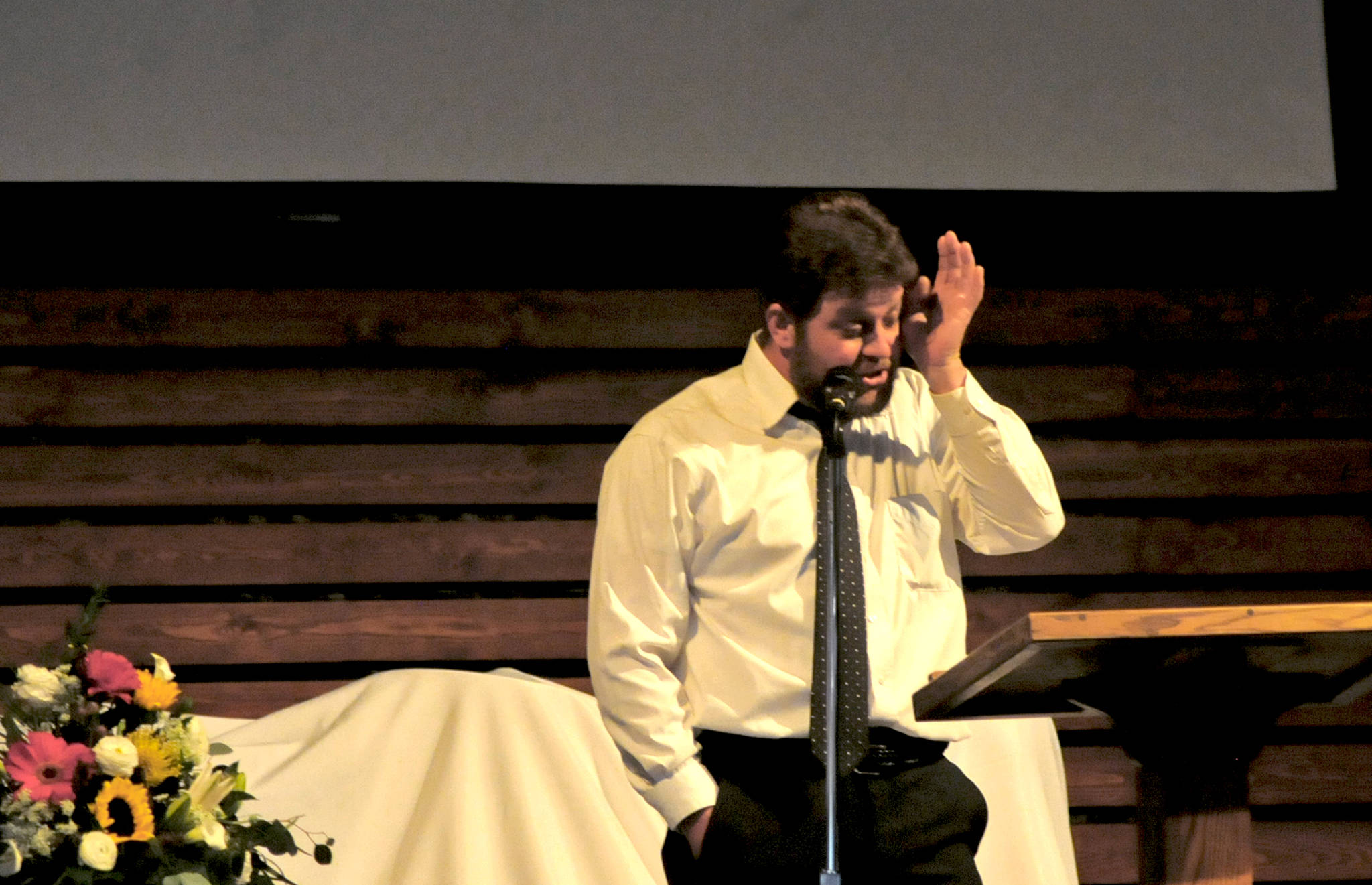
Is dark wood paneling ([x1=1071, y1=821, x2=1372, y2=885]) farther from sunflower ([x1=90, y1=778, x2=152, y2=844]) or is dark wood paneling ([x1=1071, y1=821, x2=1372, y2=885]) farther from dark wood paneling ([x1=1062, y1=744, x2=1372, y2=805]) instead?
sunflower ([x1=90, y1=778, x2=152, y2=844])

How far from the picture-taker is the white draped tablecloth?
3057mm

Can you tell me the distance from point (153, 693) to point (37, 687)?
0.16 m

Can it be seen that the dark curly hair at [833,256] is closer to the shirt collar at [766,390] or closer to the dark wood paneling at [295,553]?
the shirt collar at [766,390]

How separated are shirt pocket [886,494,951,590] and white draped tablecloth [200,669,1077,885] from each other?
114 centimetres

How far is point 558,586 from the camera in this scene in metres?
4.00

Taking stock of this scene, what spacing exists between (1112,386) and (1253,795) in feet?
4.01

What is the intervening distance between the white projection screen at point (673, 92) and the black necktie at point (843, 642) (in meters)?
1.85

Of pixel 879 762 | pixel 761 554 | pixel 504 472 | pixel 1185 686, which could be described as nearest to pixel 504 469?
pixel 504 472

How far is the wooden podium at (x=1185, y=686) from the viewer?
52.1 inches

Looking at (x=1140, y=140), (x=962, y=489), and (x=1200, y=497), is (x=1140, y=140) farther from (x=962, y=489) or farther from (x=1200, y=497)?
(x=962, y=489)

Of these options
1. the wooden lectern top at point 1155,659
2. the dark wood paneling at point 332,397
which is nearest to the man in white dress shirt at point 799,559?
the wooden lectern top at point 1155,659

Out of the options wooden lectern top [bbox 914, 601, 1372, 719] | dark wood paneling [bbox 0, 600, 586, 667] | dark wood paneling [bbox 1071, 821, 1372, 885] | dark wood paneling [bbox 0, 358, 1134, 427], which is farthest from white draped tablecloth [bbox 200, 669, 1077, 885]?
wooden lectern top [bbox 914, 601, 1372, 719]

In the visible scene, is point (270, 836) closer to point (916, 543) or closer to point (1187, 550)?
point (916, 543)

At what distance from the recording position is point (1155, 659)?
4.67 feet
